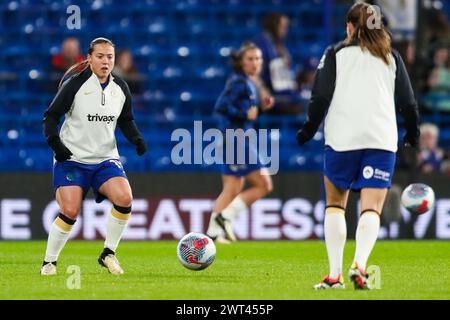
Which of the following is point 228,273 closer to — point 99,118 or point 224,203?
point 99,118

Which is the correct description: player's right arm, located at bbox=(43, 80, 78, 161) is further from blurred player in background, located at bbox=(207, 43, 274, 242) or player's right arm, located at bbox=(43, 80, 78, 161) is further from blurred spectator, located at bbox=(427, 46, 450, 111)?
blurred spectator, located at bbox=(427, 46, 450, 111)

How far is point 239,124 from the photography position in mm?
13680

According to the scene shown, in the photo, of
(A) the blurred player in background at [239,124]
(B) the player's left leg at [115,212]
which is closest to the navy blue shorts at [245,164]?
(A) the blurred player in background at [239,124]

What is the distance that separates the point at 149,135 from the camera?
16.7 meters

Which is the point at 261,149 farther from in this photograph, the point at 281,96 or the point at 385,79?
the point at 385,79

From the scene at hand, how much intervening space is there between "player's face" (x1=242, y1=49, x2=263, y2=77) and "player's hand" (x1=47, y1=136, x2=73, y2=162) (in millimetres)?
4905

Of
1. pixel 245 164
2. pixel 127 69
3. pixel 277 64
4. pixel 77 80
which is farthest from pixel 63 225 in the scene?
pixel 127 69

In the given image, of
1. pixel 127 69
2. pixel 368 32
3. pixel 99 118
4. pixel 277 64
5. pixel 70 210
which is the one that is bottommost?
pixel 70 210

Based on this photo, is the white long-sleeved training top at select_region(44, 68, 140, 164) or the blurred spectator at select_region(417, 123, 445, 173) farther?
the blurred spectator at select_region(417, 123, 445, 173)

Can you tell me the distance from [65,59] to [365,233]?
9645 mm

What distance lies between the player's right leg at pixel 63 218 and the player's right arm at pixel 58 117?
0.30 m

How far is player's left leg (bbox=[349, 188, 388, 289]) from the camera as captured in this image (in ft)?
25.0

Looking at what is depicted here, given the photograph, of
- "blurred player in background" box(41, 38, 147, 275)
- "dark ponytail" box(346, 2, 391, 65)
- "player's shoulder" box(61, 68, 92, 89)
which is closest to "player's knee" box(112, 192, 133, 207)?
"blurred player in background" box(41, 38, 147, 275)

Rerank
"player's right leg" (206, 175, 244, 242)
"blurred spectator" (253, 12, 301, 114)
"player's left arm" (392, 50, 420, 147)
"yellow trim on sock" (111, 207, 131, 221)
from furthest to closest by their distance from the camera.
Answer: "blurred spectator" (253, 12, 301, 114) < "player's right leg" (206, 175, 244, 242) < "yellow trim on sock" (111, 207, 131, 221) < "player's left arm" (392, 50, 420, 147)
